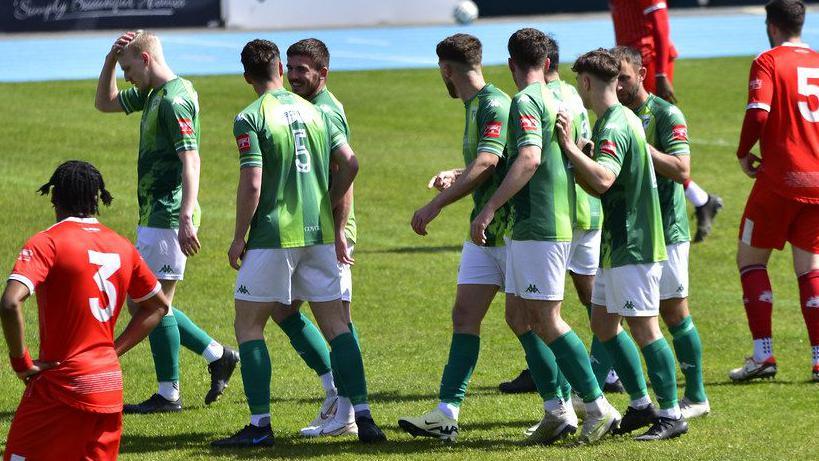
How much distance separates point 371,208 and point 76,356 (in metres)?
10.1

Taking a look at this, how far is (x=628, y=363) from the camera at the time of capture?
7898mm

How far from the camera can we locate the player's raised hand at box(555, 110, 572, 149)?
7.52m

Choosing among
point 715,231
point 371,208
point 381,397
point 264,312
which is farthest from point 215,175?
point 264,312

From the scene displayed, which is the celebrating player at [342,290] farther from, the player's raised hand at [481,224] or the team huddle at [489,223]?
the player's raised hand at [481,224]

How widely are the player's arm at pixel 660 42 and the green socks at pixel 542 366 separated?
4.60 meters

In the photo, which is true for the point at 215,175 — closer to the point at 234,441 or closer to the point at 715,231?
the point at 715,231

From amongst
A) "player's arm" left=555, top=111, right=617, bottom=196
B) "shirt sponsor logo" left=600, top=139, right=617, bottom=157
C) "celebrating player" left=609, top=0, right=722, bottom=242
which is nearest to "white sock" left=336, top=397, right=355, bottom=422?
"player's arm" left=555, top=111, right=617, bottom=196

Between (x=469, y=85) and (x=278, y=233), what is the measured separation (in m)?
1.37

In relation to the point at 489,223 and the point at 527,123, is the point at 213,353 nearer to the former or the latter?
the point at 489,223

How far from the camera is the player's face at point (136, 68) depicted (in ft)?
28.0

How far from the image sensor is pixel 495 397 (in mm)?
9172

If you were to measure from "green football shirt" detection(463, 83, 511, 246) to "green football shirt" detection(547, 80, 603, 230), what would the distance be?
0.44 metres

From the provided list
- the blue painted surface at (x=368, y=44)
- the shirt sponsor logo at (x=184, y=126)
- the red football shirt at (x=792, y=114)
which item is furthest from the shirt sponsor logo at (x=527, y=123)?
the blue painted surface at (x=368, y=44)

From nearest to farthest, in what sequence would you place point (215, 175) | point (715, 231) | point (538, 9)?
point (715, 231), point (215, 175), point (538, 9)
